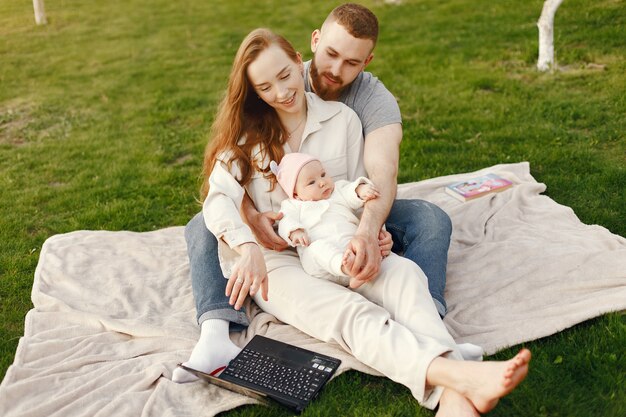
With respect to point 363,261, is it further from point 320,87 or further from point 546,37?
point 546,37

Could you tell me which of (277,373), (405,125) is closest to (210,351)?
(277,373)

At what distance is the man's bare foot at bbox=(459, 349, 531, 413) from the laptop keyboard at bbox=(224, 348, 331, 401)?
766mm

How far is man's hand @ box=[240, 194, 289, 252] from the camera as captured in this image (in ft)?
12.6

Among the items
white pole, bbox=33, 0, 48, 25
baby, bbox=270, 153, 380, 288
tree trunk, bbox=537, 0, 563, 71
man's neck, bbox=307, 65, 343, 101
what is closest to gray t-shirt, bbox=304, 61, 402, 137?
man's neck, bbox=307, 65, 343, 101

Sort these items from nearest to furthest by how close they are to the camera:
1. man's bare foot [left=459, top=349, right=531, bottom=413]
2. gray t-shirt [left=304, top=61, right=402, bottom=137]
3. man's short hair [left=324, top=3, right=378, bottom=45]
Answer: man's bare foot [left=459, top=349, right=531, bottom=413], man's short hair [left=324, top=3, right=378, bottom=45], gray t-shirt [left=304, top=61, right=402, bottom=137]

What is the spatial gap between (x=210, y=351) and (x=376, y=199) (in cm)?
119

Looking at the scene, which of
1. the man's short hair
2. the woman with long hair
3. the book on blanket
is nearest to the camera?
the woman with long hair

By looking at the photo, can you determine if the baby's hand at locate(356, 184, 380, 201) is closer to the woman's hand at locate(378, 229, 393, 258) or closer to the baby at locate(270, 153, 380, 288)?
the baby at locate(270, 153, 380, 288)

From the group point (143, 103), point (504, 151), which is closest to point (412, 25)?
point (143, 103)

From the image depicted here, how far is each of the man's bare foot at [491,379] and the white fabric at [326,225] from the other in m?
0.92

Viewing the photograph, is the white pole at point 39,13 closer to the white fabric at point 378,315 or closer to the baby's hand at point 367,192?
the white fabric at point 378,315

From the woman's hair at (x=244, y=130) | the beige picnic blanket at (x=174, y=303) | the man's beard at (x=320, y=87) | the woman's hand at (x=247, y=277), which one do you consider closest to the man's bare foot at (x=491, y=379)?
the beige picnic blanket at (x=174, y=303)

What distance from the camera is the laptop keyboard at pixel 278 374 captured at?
328 cm

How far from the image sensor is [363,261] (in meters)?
3.40
